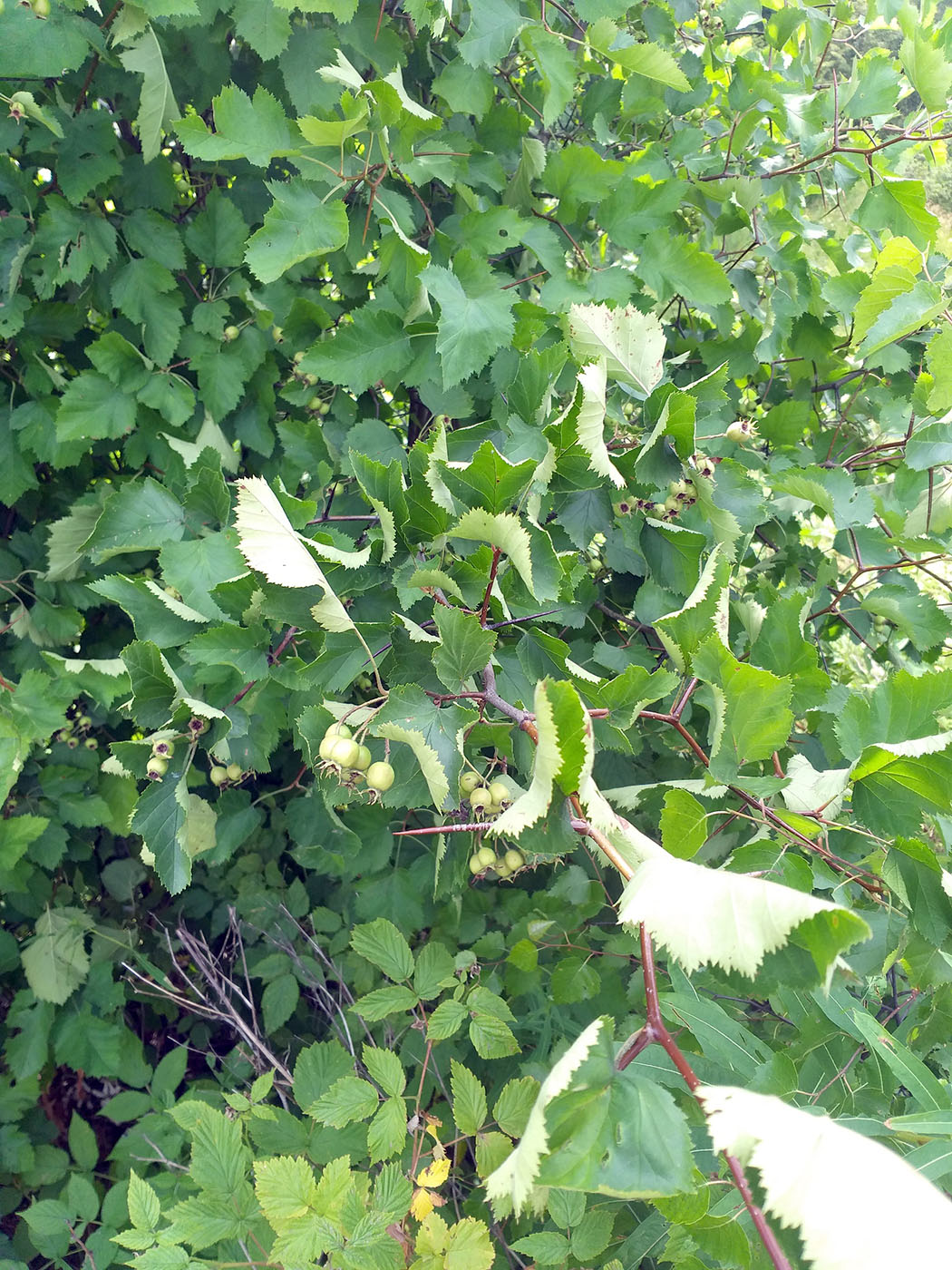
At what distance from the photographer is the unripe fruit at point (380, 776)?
87 centimetres

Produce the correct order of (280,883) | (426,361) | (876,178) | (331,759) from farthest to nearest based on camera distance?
1. (280,883)
2. (876,178)
3. (426,361)
4. (331,759)

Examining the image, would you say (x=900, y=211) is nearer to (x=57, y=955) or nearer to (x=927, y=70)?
(x=927, y=70)

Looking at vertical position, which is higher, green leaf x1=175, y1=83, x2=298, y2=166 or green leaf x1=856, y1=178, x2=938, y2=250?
green leaf x1=175, y1=83, x2=298, y2=166

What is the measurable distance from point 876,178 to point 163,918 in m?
2.79

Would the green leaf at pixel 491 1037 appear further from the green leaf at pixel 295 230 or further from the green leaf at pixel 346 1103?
the green leaf at pixel 295 230

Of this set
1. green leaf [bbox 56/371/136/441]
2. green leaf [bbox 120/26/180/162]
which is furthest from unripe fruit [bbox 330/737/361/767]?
green leaf [bbox 120/26/180/162]

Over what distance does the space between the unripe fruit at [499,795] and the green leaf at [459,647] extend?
5.3 inches

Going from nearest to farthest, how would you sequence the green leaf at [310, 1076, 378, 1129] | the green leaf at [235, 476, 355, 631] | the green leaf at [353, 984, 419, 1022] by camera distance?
the green leaf at [235, 476, 355, 631] < the green leaf at [310, 1076, 378, 1129] < the green leaf at [353, 984, 419, 1022]

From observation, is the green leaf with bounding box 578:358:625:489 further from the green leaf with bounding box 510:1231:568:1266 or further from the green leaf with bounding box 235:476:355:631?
the green leaf with bounding box 510:1231:568:1266

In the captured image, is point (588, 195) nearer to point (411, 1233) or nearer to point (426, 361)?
point (426, 361)

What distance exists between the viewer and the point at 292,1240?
1.16 m

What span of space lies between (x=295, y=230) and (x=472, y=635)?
0.80 meters

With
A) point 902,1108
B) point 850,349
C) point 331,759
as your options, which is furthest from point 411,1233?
point 850,349

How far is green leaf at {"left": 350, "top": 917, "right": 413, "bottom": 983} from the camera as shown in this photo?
5.24 feet
